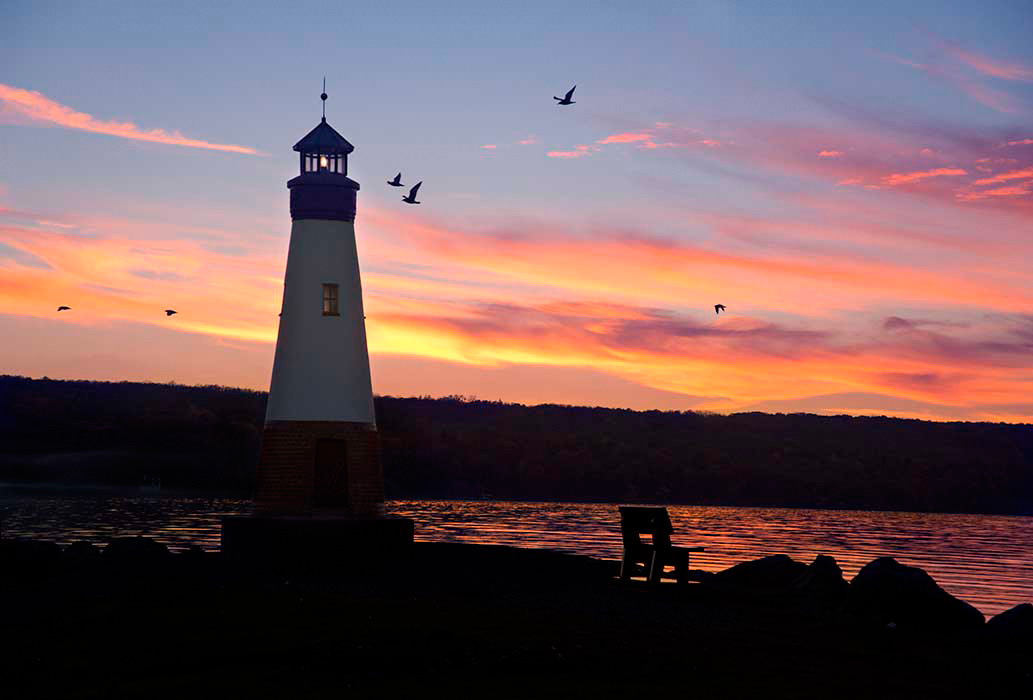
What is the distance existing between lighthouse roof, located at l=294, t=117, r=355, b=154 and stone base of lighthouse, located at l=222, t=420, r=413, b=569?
7303 millimetres

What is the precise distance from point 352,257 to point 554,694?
18.8 m

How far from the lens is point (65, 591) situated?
964 inches

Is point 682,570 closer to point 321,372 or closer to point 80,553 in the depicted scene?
point 321,372

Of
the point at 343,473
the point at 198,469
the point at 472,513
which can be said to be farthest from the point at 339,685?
the point at 198,469

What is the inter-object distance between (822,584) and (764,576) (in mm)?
2401

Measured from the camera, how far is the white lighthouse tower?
32.9 m

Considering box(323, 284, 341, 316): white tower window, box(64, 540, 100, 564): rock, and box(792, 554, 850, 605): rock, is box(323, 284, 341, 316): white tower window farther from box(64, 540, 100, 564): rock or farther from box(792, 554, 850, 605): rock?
box(792, 554, 850, 605): rock

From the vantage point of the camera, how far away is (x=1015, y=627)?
2547 cm

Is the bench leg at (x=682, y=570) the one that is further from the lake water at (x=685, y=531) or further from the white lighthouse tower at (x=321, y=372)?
the lake water at (x=685, y=531)

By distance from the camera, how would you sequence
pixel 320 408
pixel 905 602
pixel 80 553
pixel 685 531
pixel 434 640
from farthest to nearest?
1. pixel 685 531
2. pixel 320 408
3. pixel 80 553
4. pixel 905 602
5. pixel 434 640

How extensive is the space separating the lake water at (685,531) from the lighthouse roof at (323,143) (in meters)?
19.1

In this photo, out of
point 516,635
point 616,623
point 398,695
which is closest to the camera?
point 398,695

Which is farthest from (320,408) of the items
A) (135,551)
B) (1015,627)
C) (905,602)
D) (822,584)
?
(1015,627)

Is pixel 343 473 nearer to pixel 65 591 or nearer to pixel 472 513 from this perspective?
pixel 65 591
